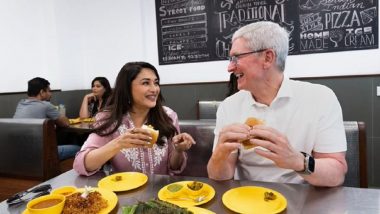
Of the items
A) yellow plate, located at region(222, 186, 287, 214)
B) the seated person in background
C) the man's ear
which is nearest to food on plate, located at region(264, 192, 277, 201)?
yellow plate, located at region(222, 186, 287, 214)

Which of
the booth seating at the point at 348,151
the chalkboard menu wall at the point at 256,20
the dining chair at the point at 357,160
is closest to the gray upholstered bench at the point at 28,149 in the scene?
the booth seating at the point at 348,151

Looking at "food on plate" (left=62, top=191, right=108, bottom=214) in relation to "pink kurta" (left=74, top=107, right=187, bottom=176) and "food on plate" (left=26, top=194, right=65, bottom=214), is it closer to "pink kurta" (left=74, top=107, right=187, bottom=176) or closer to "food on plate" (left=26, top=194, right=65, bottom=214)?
"food on plate" (left=26, top=194, right=65, bottom=214)

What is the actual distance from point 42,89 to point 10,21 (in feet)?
4.10

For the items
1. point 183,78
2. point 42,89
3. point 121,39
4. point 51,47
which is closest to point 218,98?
point 183,78

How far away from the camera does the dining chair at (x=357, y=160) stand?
1.60m

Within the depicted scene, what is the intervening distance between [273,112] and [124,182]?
2.61ft

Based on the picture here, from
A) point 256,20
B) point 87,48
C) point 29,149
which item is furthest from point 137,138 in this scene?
point 87,48

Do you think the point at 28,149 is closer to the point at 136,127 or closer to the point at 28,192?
the point at 136,127

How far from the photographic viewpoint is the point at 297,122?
4.62ft

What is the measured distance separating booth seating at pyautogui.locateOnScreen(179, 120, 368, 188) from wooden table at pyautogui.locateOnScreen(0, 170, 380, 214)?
55 centimetres

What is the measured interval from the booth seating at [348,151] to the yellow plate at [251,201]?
0.73 metres

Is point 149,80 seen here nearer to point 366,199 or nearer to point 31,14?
point 366,199

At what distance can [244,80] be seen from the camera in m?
1.47

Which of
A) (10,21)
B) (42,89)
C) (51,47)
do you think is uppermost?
(10,21)
